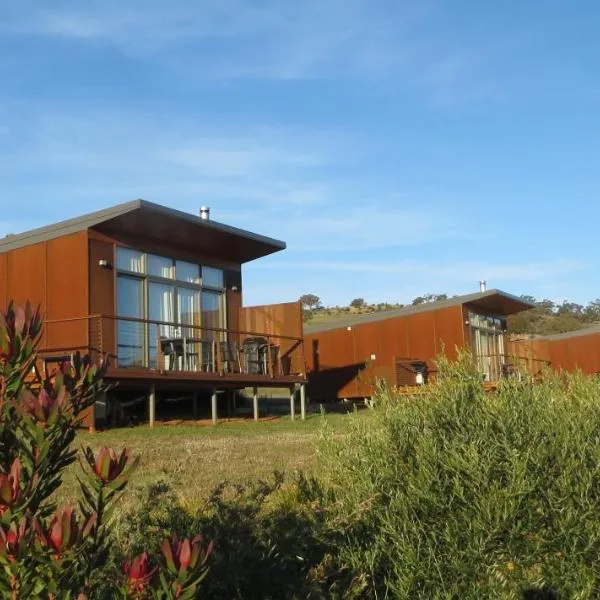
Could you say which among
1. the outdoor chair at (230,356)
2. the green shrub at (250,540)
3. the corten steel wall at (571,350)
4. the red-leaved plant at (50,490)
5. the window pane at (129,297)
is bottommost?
the green shrub at (250,540)

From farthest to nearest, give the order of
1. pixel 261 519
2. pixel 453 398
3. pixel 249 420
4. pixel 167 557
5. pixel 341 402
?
pixel 341 402, pixel 249 420, pixel 453 398, pixel 261 519, pixel 167 557

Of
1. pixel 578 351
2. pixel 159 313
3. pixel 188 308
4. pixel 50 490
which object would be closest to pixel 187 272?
pixel 188 308

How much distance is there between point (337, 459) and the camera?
15.0ft

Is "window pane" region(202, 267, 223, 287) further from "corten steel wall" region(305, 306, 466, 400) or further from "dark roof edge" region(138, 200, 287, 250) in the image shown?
"corten steel wall" region(305, 306, 466, 400)

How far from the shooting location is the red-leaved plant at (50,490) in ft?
5.88

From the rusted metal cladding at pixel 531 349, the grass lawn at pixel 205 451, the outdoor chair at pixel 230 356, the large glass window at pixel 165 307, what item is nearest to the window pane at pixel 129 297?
the large glass window at pixel 165 307

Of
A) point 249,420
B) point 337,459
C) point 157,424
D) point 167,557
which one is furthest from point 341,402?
point 167,557

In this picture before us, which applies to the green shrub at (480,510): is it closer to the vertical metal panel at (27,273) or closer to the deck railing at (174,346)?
the deck railing at (174,346)

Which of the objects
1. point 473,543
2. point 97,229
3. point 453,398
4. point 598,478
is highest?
point 97,229

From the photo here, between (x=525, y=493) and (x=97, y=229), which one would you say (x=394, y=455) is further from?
(x=97, y=229)

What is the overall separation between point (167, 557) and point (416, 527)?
236 centimetres

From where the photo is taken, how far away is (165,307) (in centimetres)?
1597

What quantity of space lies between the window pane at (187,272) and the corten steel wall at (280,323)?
1.56 m

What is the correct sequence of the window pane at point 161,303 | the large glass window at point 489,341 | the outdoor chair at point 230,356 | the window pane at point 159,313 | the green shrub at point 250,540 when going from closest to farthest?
the green shrub at point 250,540
the window pane at point 159,313
the window pane at point 161,303
the outdoor chair at point 230,356
the large glass window at point 489,341
